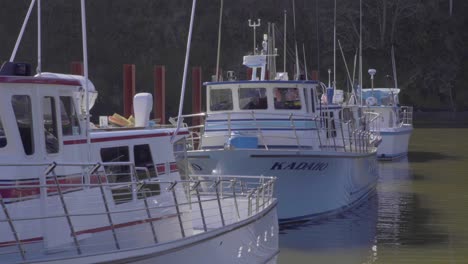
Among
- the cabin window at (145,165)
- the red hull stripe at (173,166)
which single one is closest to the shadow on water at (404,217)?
the red hull stripe at (173,166)

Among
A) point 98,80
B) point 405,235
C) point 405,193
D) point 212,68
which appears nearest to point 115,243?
point 405,235

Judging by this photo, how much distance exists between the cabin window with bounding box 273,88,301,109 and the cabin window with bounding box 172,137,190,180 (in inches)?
354

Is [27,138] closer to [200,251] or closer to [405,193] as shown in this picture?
[200,251]

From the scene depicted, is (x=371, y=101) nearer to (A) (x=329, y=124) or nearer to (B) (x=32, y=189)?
(A) (x=329, y=124)

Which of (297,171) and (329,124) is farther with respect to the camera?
(329,124)

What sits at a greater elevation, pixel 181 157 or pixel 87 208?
pixel 181 157

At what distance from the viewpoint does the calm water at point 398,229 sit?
56.3ft

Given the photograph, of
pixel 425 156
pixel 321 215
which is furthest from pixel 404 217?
pixel 425 156

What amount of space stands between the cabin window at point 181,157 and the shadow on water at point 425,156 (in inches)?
1010

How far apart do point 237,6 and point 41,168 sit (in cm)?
5572

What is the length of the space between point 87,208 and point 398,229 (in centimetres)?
1135

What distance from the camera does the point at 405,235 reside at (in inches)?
762

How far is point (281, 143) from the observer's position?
68.2 ft

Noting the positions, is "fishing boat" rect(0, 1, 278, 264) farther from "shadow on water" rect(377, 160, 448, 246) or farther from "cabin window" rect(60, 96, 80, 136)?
"shadow on water" rect(377, 160, 448, 246)
